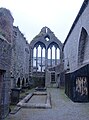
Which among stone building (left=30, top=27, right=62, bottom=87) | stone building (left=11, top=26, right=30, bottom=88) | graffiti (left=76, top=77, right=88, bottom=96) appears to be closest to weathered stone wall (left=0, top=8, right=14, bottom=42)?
graffiti (left=76, top=77, right=88, bottom=96)

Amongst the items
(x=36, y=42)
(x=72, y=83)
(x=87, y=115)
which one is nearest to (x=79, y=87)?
(x=72, y=83)

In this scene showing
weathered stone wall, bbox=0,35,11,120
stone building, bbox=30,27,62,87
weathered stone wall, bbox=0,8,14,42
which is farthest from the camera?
stone building, bbox=30,27,62,87

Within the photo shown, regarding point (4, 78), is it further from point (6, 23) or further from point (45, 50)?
point (45, 50)

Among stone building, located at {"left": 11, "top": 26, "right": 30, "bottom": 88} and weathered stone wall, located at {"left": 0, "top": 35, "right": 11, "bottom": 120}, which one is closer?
weathered stone wall, located at {"left": 0, "top": 35, "right": 11, "bottom": 120}

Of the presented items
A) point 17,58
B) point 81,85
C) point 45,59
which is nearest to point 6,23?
point 81,85

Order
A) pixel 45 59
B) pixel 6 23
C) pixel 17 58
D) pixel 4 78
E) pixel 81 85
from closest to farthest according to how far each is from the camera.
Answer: pixel 4 78, pixel 6 23, pixel 81 85, pixel 17 58, pixel 45 59

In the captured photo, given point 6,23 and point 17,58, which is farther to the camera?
point 17,58

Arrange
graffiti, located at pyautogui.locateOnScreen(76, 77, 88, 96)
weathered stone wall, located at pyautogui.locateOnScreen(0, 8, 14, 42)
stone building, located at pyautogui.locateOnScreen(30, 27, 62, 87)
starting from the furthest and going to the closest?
stone building, located at pyautogui.locateOnScreen(30, 27, 62, 87) → graffiti, located at pyautogui.locateOnScreen(76, 77, 88, 96) → weathered stone wall, located at pyautogui.locateOnScreen(0, 8, 14, 42)

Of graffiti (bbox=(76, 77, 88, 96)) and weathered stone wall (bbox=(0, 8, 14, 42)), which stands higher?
weathered stone wall (bbox=(0, 8, 14, 42))

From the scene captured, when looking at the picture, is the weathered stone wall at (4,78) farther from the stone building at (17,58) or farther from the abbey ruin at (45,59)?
the stone building at (17,58)

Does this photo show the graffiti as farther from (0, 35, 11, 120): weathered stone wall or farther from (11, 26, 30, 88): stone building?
(0, 35, 11, 120): weathered stone wall

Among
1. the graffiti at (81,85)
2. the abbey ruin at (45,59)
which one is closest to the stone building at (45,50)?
the abbey ruin at (45,59)

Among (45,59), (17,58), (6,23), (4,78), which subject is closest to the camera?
(4,78)

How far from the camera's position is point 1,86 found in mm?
5676
